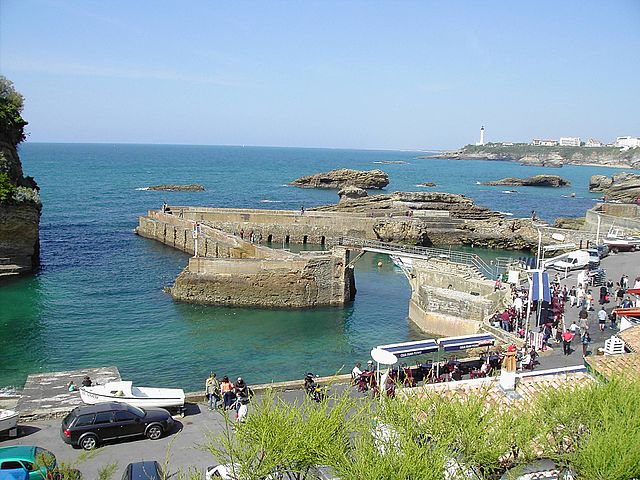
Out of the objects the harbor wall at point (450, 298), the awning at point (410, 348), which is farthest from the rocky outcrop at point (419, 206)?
the awning at point (410, 348)

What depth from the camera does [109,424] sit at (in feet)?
50.1

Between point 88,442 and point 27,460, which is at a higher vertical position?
point 27,460

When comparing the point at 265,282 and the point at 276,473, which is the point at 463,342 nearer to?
the point at 276,473

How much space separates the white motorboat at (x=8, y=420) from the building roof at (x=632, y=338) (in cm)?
1703

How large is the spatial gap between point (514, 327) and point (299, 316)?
44.2 feet

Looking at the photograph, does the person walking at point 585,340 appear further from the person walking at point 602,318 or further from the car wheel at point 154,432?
the car wheel at point 154,432

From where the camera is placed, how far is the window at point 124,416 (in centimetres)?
1545

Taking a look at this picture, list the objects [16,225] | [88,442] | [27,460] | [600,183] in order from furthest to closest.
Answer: [600,183] → [16,225] → [88,442] → [27,460]

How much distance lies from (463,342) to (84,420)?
43.2 ft

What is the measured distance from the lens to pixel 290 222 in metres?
59.8

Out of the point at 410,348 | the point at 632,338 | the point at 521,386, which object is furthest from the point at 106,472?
the point at 632,338

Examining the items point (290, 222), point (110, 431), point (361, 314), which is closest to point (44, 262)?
point (290, 222)

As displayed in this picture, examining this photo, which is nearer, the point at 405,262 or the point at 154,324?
the point at 154,324

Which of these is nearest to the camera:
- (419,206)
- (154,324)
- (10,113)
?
(154,324)
